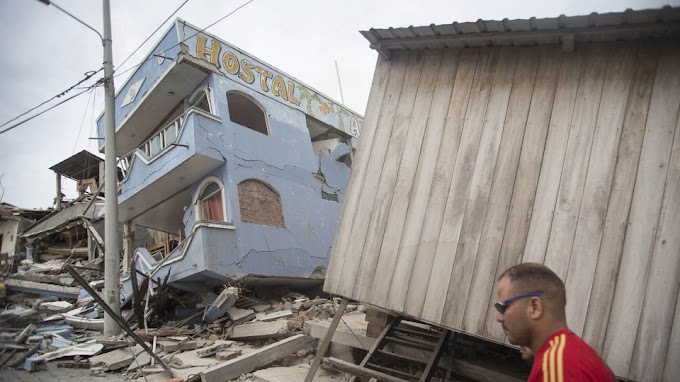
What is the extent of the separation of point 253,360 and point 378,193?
398 cm

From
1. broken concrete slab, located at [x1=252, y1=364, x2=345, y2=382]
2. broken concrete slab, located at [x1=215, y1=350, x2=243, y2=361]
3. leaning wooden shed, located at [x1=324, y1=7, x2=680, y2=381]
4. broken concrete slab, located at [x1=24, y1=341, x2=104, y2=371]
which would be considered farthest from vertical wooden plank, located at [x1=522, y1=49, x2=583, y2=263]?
broken concrete slab, located at [x1=24, y1=341, x2=104, y2=371]

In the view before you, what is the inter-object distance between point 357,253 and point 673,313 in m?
3.03

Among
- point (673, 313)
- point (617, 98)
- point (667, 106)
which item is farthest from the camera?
point (617, 98)

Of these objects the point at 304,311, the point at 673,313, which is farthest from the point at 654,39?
the point at 304,311

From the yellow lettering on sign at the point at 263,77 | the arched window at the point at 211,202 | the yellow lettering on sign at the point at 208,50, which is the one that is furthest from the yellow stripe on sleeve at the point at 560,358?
the yellow lettering on sign at the point at 263,77

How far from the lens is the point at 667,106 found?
3389mm

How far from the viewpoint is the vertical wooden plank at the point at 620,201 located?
3.35 m

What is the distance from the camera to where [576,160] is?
3.71 m

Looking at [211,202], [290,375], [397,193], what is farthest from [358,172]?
[211,202]

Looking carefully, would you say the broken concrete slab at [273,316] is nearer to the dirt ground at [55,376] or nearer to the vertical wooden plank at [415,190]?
the dirt ground at [55,376]

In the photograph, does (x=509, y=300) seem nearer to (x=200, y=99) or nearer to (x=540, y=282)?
(x=540, y=282)

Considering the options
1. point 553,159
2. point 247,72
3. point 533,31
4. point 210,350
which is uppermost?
point 247,72

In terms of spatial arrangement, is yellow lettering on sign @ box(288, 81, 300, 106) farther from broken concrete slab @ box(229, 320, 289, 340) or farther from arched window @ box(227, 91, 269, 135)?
broken concrete slab @ box(229, 320, 289, 340)

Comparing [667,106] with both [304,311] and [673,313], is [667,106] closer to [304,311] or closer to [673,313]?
[673,313]
